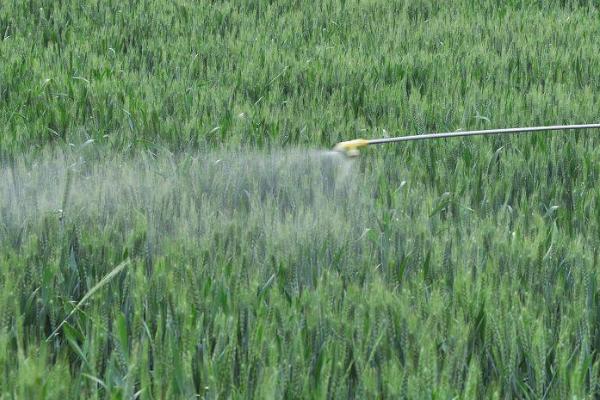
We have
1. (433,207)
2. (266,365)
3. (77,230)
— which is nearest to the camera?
(266,365)

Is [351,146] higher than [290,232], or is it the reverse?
[351,146]

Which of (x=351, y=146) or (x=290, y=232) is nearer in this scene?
(x=290, y=232)

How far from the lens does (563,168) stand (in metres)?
2.88

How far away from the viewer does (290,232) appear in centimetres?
198

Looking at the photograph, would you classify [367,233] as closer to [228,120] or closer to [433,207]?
[433,207]

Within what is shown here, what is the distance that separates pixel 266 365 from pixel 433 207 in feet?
3.25

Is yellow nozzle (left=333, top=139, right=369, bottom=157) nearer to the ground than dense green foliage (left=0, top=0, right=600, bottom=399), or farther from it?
farther from it

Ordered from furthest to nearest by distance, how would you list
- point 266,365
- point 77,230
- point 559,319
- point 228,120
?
point 228,120 → point 77,230 → point 559,319 → point 266,365

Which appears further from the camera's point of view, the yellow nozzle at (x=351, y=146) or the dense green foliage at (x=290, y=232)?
the yellow nozzle at (x=351, y=146)

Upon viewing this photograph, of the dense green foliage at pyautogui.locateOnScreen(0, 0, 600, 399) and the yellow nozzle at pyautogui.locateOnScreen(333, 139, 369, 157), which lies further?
the yellow nozzle at pyautogui.locateOnScreen(333, 139, 369, 157)

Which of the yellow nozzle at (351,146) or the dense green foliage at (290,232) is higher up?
the yellow nozzle at (351,146)

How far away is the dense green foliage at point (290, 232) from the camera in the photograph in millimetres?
1475

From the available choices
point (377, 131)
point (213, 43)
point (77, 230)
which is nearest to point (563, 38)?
point (213, 43)

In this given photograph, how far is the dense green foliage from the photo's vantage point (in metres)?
1.47
